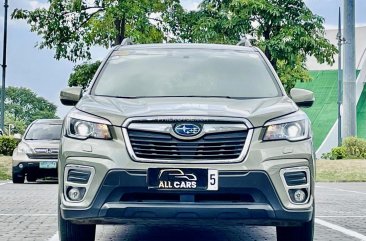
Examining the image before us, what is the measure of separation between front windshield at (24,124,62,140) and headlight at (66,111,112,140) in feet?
45.2

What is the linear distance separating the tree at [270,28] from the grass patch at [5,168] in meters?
13.9

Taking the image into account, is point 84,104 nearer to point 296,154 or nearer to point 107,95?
point 107,95

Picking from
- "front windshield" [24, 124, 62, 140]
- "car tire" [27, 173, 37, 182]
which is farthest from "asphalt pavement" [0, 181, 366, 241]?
"front windshield" [24, 124, 62, 140]

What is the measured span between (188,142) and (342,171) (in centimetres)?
2003

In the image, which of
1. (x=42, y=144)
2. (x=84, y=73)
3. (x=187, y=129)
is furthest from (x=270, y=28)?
(x=187, y=129)

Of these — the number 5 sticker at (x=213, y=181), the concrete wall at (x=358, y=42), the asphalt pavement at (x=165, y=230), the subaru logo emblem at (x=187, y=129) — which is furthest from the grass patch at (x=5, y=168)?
the concrete wall at (x=358, y=42)

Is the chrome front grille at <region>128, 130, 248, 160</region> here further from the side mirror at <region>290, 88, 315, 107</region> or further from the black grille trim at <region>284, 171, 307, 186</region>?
the side mirror at <region>290, 88, 315, 107</region>

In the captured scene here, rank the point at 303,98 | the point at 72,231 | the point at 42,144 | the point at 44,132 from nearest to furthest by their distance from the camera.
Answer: the point at 72,231 < the point at 303,98 < the point at 42,144 < the point at 44,132

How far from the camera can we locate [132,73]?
7418 mm

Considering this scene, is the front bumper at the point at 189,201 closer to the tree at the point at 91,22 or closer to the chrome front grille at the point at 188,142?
the chrome front grille at the point at 188,142

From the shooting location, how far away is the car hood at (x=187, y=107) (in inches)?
240

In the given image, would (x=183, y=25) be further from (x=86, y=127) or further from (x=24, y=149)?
(x=86, y=127)

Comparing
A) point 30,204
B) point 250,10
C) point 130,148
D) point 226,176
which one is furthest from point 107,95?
point 250,10

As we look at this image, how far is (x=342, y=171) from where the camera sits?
25312 mm
